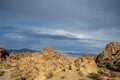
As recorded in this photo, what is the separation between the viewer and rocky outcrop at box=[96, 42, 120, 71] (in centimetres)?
5725

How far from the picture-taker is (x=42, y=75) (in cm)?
5612

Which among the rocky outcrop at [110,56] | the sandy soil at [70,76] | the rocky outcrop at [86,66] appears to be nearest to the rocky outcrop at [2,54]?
the rocky outcrop at [110,56]

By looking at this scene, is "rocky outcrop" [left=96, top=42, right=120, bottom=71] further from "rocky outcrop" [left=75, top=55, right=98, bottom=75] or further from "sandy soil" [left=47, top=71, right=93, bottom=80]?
"sandy soil" [left=47, top=71, right=93, bottom=80]

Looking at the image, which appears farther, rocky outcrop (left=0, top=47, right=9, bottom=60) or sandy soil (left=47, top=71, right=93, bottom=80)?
rocky outcrop (left=0, top=47, right=9, bottom=60)

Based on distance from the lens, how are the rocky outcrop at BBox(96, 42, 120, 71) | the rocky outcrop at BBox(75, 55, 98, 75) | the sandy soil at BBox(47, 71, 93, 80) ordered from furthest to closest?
the rocky outcrop at BBox(96, 42, 120, 71) → the rocky outcrop at BBox(75, 55, 98, 75) → the sandy soil at BBox(47, 71, 93, 80)

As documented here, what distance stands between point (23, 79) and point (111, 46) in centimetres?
2086

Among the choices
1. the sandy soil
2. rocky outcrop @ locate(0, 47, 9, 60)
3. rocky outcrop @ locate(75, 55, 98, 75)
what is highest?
rocky outcrop @ locate(0, 47, 9, 60)

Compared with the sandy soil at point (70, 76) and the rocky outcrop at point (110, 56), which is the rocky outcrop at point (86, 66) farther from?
the rocky outcrop at point (110, 56)

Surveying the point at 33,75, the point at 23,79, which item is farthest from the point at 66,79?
the point at 23,79

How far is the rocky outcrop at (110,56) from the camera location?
57.2 m

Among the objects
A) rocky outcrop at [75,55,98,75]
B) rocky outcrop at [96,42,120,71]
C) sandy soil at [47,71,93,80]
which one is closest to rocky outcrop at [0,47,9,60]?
rocky outcrop at [96,42,120,71]

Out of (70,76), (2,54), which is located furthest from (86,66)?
(2,54)

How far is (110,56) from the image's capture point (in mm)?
61750

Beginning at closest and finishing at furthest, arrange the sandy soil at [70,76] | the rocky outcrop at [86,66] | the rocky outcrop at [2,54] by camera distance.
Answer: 1. the sandy soil at [70,76]
2. the rocky outcrop at [86,66]
3. the rocky outcrop at [2,54]
